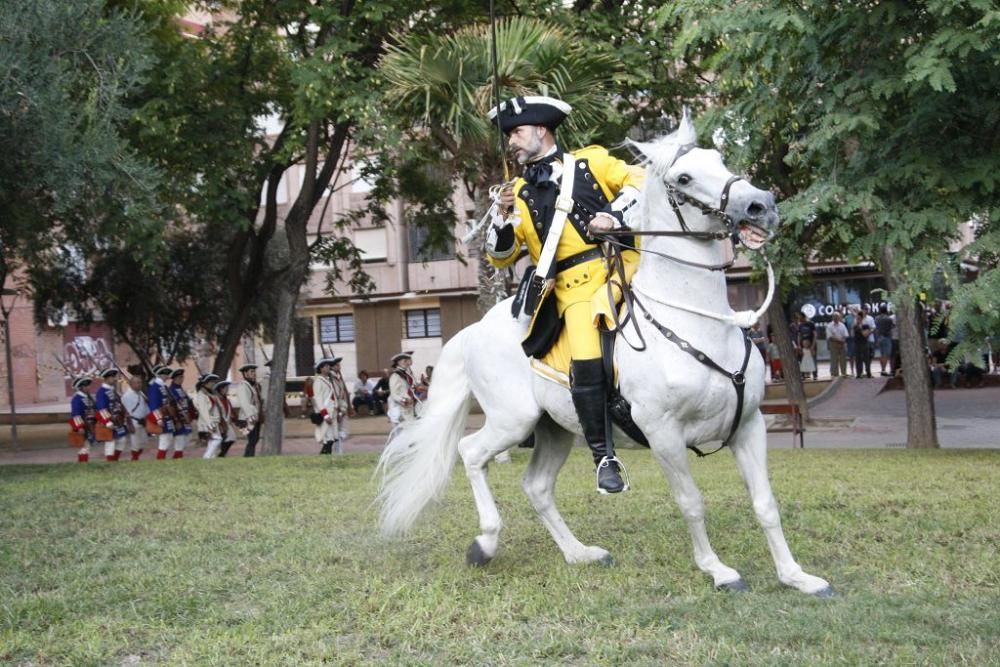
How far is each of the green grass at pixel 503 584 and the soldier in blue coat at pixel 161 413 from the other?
9.79 metres

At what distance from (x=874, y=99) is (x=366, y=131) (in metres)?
7.95

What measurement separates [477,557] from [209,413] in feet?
47.9

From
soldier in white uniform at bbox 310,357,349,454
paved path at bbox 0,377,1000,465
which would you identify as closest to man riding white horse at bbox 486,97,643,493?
soldier in white uniform at bbox 310,357,349,454

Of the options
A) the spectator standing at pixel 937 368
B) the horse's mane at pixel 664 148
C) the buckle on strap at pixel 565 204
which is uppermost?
the horse's mane at pixel 664 148

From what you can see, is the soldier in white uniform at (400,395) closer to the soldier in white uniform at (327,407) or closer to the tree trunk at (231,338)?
the soldier in white uniform at (327,407)

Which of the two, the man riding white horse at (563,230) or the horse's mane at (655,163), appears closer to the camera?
the horse's mane at (655,163)

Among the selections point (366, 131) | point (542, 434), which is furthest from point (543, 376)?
point (366, 131)

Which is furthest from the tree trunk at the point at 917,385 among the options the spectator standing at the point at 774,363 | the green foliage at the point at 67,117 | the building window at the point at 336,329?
the building window at the point at 336,329

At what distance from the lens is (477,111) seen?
14.6 meters

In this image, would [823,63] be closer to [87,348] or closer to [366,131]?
[366,131]

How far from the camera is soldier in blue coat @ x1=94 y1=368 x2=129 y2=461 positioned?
2119cm

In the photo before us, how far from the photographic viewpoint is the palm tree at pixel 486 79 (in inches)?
579

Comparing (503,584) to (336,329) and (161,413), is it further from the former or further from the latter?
(336,329)

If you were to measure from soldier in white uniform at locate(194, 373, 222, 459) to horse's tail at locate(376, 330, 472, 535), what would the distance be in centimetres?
1338
